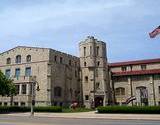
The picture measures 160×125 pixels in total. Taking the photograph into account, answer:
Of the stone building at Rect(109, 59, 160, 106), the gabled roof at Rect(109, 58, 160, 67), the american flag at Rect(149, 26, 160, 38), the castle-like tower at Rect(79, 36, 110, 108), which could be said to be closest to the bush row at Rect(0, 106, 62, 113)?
the castle-like tower at Rect(79, 36, 110, 108)

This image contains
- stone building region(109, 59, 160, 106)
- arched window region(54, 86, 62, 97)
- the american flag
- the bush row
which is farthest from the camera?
stone building region(109, 59, 160, 106)

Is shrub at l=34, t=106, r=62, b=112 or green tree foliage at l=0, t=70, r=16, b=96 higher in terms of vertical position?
green tree foliage at l=0, t=70, r=16, b=96

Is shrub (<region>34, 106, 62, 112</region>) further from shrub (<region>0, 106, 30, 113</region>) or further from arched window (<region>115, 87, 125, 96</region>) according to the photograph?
arched window (<region>115, 87, 125, 96</region>)

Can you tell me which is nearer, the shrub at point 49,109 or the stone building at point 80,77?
the shrub at point 49,109

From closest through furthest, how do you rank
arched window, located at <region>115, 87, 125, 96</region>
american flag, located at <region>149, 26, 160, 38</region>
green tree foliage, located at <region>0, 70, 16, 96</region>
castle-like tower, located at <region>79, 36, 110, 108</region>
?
american flag, located at <region>149, 26, 160, 38</region> → green tree foliage, located at <region>0, 70, 16, 96</region> → castle-like tower, located at <region>79, 36, 110, 108</region> → arched window, located at <region>115, 87, 125, 96</region>

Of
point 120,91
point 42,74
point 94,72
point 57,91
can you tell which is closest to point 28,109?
point 42,74

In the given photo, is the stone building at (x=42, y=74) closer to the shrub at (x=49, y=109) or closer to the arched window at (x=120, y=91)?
the shrub at (x=49, y=109)

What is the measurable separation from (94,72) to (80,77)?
15.8 feet

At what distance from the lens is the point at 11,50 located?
244ft

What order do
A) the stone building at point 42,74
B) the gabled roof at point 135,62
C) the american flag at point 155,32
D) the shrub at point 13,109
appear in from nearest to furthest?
the american flag at point 155,32, the shrub at point 13,109, the stone building at point 42,74, the gabled roof at point 135,62

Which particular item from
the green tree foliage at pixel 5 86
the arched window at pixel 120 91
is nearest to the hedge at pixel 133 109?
the green tree foliage at pixel 5 86

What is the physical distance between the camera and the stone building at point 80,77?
6806 centimetres

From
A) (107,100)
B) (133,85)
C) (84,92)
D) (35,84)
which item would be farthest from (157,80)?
(35,84)

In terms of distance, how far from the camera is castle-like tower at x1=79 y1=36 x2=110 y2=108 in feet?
239
